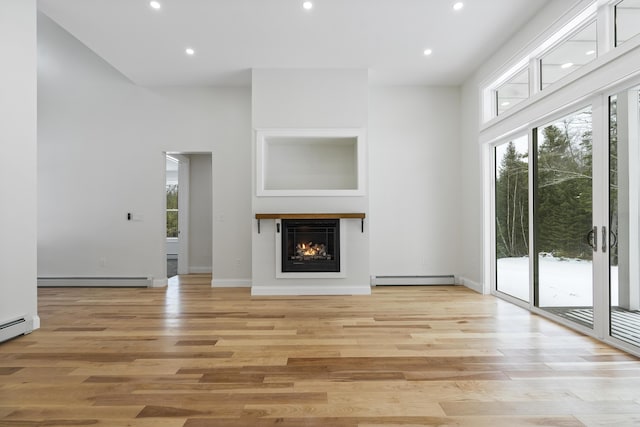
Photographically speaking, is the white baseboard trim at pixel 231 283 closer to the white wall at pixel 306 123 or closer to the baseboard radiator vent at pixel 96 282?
the white wall at pixel 306 123

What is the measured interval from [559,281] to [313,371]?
2.70m

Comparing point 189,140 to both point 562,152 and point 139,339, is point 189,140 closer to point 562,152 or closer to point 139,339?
point 139,339

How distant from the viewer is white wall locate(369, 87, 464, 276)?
5.41 metres

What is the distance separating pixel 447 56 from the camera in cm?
449

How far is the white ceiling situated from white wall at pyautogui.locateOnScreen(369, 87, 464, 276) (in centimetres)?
62

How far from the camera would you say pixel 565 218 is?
A: 10.8ft

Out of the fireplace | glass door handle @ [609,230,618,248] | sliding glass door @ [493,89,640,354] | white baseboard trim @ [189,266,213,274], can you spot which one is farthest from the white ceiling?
white baseboard trim @ [189,266,213,274]

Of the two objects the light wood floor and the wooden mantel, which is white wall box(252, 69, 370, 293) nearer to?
the wooden mantel

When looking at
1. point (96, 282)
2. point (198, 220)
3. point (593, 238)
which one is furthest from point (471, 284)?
point (96, 282)

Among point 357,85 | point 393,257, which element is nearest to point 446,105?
point 357,85

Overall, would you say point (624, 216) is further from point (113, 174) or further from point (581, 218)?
point (113, 174)

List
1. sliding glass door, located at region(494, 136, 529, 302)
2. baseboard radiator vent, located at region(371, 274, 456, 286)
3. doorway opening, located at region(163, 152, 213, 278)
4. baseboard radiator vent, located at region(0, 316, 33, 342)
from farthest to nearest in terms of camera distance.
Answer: doorway opening, located at region(163, 152, 213, 278), baseboard radiator vent, located at region(371, 274, 456, 286), sliding glass door, located at region(494, 136, 529, 302), baseboard radiator vent, located at region(0, 316, 33, 342)

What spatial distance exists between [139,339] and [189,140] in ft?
11.2

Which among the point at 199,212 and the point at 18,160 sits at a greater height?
the point at 18,160
